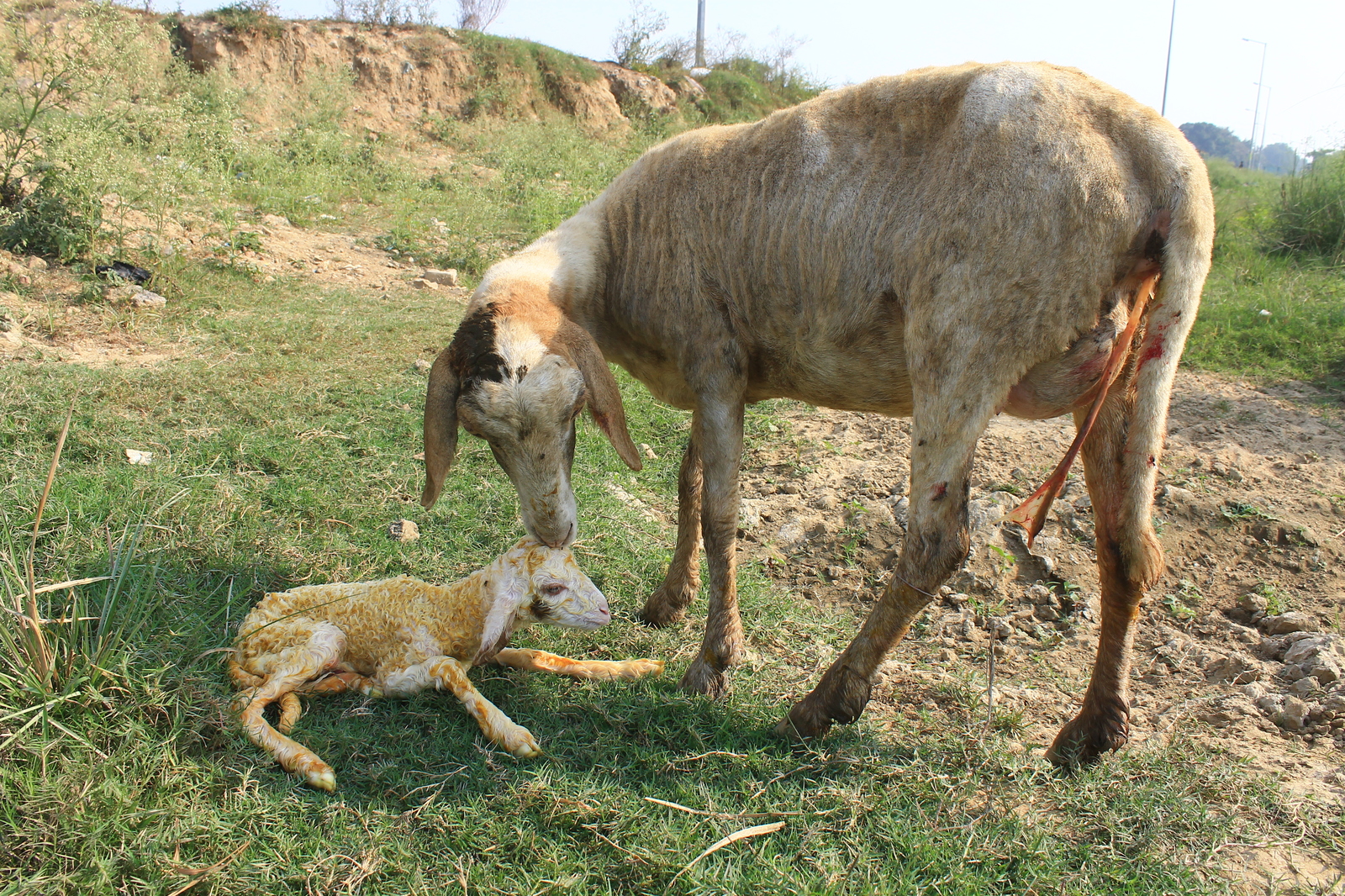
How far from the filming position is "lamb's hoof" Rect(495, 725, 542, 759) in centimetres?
284

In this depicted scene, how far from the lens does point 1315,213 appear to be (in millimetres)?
9891

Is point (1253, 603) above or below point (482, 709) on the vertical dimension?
below

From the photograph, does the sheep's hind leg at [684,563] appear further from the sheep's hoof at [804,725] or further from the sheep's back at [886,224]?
the sheep's hoof at [804,725]

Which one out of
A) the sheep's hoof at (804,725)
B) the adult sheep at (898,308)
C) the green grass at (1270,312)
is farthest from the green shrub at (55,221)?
the green grass at (1270,312)

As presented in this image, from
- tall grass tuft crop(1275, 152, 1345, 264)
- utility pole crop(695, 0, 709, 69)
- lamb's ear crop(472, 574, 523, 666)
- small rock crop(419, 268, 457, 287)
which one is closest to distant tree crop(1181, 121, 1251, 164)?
utility pole crop(695, 0, 709, 69)

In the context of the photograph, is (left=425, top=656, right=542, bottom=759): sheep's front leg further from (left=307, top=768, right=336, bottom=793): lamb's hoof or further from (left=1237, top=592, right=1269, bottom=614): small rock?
(left=1237, top=592, right=1269, bottom=614): small rock

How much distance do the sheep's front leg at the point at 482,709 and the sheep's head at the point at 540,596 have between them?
0.33 feet

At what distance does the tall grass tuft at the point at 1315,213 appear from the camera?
9.80 metres

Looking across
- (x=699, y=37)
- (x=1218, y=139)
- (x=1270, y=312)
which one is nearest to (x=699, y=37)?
(x=699, y=37)

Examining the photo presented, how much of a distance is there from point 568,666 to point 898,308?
1.88 m

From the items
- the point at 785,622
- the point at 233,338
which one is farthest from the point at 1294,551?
the point at 233,338

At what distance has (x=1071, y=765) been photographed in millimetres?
2992

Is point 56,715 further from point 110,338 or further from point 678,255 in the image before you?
point 110,338

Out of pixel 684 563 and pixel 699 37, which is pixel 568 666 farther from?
pixel 699 37
